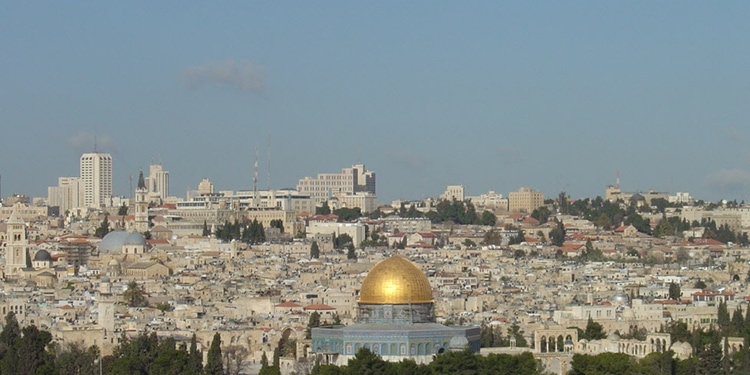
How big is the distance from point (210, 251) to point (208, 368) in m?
47.1

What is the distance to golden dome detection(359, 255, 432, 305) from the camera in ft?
145

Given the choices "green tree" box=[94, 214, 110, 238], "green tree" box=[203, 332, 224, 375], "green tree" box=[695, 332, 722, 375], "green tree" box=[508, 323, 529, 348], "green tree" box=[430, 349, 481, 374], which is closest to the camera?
"green tree" box=[430, 349, 481, 374]

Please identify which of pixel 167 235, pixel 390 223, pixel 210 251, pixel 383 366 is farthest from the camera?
pixel 390 223

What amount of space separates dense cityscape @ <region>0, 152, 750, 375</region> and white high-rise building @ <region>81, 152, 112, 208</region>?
43.8 ft

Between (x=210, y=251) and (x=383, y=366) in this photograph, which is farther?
(x=210, y=251)

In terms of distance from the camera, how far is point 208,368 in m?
45.2

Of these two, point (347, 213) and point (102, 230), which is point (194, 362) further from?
point (347, 213)

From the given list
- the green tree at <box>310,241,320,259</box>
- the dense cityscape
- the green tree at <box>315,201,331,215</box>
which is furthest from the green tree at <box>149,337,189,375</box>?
the green tree at <box>315,201,331,215</box>

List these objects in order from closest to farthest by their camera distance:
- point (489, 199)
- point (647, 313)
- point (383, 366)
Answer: point (383, 366) < point (647, 313) < point (489, 199)

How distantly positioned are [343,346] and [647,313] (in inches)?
896

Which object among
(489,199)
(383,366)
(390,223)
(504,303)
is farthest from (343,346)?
(489,199)

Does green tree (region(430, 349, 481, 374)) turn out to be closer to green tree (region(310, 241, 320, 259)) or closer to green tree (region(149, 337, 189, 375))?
green tree (region(149, 337, 189, 375))

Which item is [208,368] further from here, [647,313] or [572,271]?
[572,271]

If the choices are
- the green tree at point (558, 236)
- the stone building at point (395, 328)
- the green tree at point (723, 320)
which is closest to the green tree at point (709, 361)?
the stone building at point (395, 328)
